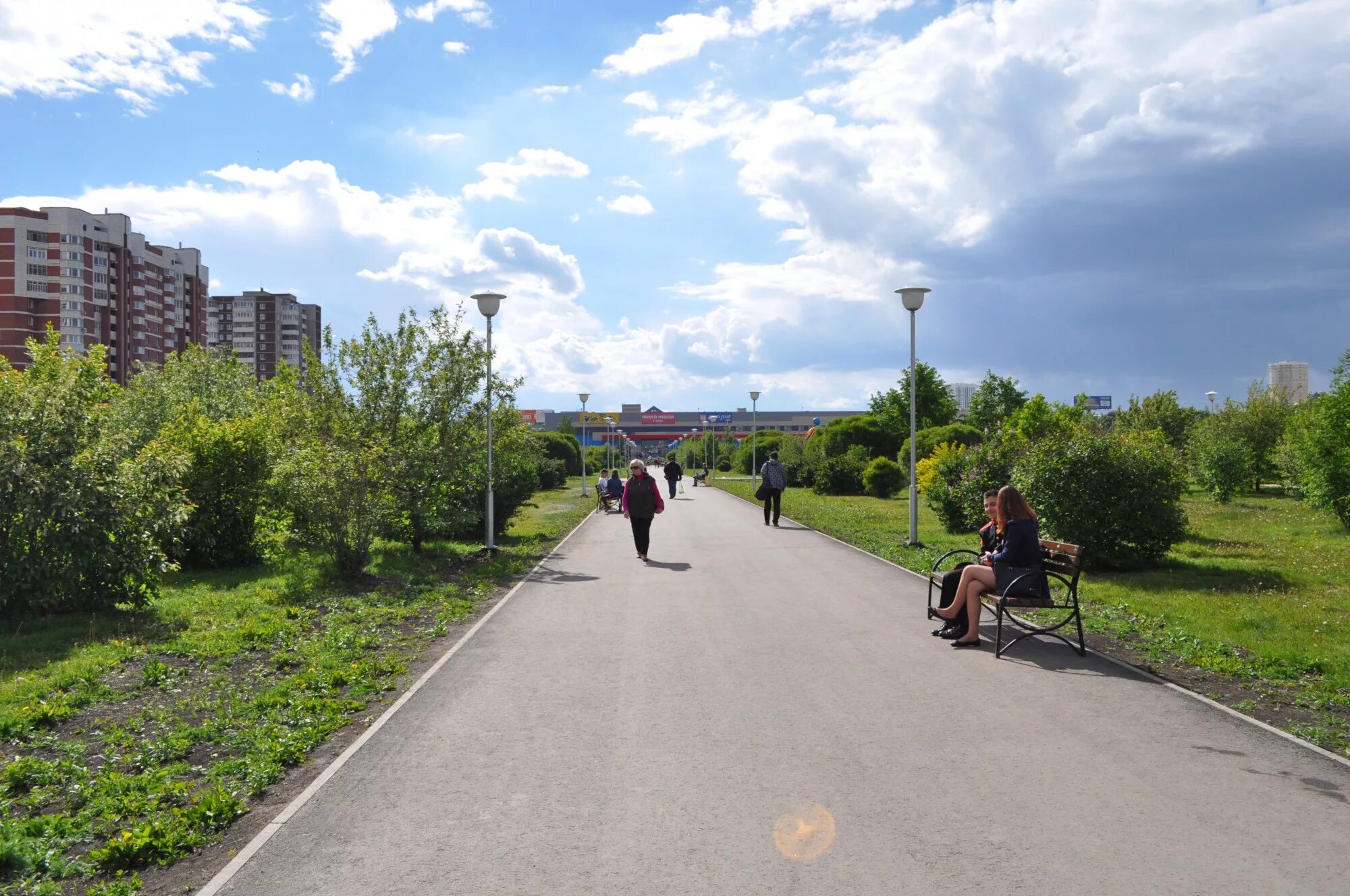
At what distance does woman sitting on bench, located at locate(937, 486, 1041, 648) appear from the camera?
8.33m

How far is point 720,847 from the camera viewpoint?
405cm

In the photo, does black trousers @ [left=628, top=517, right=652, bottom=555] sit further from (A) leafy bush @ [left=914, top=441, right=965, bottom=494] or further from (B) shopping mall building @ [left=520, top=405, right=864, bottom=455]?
(B) shopping mall building @ [left=520, top=405, right=864, bottom=455]

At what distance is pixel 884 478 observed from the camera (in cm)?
3809

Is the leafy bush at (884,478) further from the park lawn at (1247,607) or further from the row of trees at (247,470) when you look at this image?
the row of trees at (247,470)

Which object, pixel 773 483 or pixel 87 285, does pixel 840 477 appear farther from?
pixel 87 285

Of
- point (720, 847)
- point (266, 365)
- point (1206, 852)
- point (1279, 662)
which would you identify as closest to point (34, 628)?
point (720, 847)

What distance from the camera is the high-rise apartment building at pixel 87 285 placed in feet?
285

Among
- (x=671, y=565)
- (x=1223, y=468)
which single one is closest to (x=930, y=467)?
(x=1223, y=468)

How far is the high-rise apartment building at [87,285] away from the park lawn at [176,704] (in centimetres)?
8012

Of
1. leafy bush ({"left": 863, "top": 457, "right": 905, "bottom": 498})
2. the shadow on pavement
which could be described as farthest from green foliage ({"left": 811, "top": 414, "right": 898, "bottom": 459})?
the shadow on pavement

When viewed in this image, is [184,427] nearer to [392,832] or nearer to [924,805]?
[392,832]

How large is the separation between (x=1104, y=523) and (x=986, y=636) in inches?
201

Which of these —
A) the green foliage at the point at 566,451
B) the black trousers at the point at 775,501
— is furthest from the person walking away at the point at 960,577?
the green foliage at the point at 566,451

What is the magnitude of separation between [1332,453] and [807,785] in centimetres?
1893
